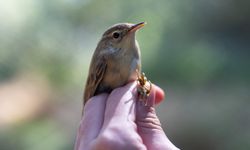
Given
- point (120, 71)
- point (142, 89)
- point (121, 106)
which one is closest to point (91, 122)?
point (121, 106)

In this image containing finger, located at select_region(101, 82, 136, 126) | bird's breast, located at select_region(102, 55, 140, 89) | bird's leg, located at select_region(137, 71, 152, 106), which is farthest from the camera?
bird's breast, located at select_region(102, 55, 140, 89)

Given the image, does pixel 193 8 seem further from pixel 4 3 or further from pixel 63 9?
pixel 4 3

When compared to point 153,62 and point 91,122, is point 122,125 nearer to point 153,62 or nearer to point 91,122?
point 91,122

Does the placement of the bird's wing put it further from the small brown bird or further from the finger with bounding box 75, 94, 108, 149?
the finger with bounding box 75, 94, 108, 149

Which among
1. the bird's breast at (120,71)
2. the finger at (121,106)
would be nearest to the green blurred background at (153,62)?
the bird's breast at (120,71)

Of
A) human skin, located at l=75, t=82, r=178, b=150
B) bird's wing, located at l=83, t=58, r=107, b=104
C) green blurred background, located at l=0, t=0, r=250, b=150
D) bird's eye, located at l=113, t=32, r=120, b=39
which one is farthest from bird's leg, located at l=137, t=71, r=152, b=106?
green blurred background, located at l=0, t=0, r=250, b=150

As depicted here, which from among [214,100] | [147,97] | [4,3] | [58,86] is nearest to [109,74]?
[147,97]

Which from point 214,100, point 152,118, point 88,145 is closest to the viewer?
point 88,145

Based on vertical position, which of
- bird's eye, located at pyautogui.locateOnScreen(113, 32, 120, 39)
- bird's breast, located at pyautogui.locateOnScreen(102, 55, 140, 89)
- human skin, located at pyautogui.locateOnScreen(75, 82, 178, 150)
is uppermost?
bird's eye, located at pyautogui.locateOnScreen(113, 32, 120, 39)
